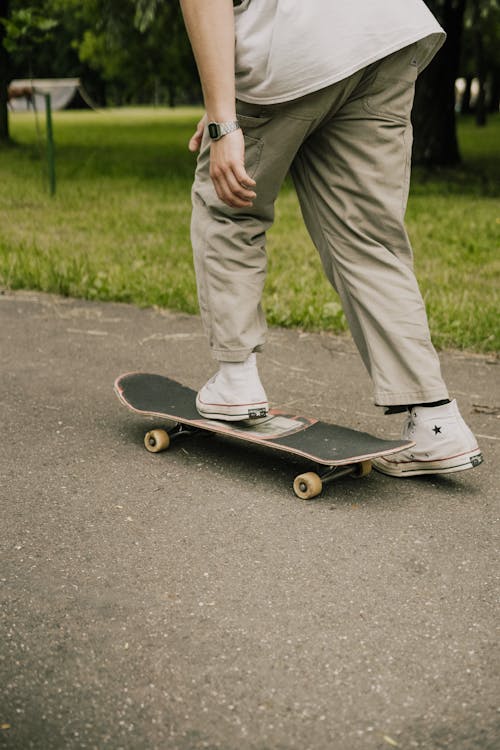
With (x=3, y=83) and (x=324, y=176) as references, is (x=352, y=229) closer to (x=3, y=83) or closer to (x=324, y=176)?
(x=324, y=176)

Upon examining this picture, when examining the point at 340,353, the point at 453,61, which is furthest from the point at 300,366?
the point at 453,61

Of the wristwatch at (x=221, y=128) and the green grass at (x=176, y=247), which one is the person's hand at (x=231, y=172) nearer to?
the wristwatch at (x=221, y=128)

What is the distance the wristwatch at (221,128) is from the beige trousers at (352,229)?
98 mm

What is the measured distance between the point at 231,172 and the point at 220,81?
0.77ft

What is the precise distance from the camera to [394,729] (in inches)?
67.5

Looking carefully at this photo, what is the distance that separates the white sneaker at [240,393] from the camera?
2.86 m

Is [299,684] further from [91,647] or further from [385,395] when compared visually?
[385,395]

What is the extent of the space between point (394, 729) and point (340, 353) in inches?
110

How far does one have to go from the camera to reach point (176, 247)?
694cm

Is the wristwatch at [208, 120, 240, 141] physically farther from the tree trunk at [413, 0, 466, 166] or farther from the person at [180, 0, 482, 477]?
the tree trunk at [413, 0, 466, 166]

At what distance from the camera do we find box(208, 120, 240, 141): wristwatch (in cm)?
259

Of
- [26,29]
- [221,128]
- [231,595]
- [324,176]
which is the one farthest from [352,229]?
[26,29]

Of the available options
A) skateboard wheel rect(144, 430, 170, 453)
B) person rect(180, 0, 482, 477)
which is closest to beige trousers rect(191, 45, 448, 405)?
person rect(180, 0, 482, 477)

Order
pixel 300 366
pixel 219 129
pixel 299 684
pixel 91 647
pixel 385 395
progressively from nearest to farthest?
pixel 299 684, pixel 91 647, pixel 219 129, pixel 385 395, pixel 300 366
